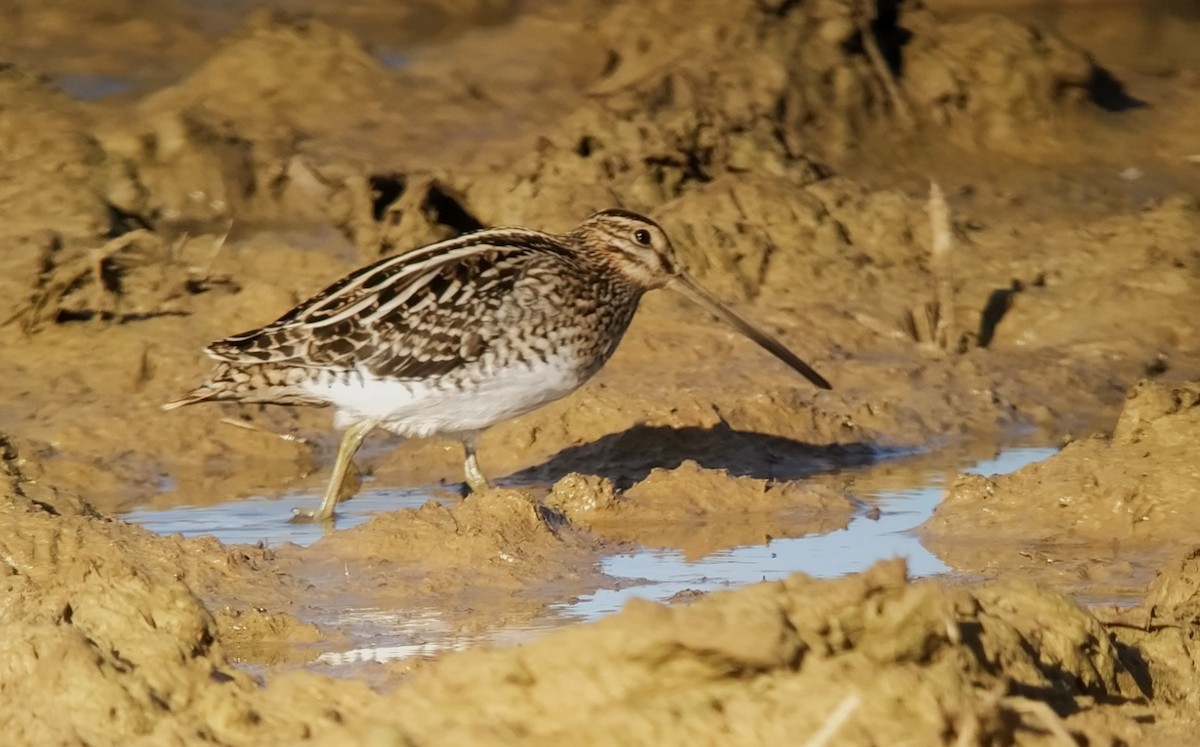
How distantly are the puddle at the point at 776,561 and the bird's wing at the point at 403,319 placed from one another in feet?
3.96

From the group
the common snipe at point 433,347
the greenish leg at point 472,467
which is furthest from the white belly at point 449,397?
the greenish leg at point 472,467

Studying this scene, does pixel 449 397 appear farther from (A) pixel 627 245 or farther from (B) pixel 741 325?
(B) pixel 741 325

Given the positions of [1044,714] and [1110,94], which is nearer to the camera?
[1044,714]

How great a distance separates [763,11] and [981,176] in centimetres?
150

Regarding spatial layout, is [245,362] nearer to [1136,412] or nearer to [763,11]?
[1136,412]

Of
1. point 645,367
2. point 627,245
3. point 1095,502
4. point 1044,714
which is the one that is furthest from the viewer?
point 645,367

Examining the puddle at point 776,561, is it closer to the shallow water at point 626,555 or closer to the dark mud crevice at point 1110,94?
the shallow water at point 626,555

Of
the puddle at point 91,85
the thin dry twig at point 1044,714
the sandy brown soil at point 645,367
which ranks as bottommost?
the puddle at point 91,85

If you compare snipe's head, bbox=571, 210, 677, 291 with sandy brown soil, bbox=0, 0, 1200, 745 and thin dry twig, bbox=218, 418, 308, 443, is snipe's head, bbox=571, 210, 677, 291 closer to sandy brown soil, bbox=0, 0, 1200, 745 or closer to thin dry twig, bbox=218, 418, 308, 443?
sandy brown soil, bbox=0, 0, 1200, 745

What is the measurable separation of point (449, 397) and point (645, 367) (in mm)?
2175

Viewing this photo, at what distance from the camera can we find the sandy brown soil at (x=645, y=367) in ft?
13.8

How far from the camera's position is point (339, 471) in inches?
315

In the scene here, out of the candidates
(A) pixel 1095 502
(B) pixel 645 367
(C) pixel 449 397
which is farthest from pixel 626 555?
(B) pixel 645 367

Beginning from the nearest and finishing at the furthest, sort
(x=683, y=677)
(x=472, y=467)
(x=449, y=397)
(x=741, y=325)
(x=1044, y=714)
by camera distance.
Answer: (x=1044, y=714) < (x=683, y=677) < (x=449, y=397) < (x=472, y=467) < (x=741, y=325)
